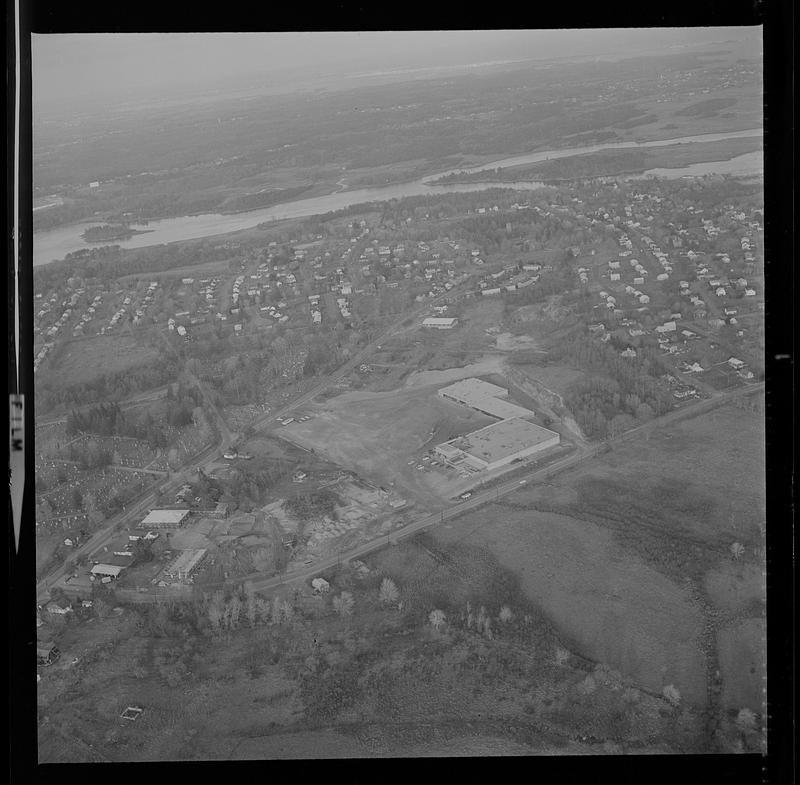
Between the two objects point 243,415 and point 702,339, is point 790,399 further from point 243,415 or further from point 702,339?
point 243,415

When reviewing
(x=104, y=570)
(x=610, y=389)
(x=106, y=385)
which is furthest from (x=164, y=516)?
(x=610, y=389)

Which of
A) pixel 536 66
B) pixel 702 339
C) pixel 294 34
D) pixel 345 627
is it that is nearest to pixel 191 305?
pixel 294 34

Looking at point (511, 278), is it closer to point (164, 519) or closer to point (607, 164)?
point (607, 164)

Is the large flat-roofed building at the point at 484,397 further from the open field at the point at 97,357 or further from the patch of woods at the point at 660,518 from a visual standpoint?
the open field at the point at 97,357

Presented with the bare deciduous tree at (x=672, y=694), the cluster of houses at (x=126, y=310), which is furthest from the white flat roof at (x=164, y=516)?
the bare deciduous tree at (x=672, y=694)

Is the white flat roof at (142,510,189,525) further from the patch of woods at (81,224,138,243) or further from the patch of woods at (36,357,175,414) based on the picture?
the patch of woods at (81,224,138,243)

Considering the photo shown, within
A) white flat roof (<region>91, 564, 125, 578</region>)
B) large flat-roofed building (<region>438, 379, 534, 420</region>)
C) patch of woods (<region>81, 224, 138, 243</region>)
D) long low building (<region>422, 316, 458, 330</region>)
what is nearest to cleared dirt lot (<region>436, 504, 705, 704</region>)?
large flat-roofed building (<region>438, 379, 534, 420</region>)
